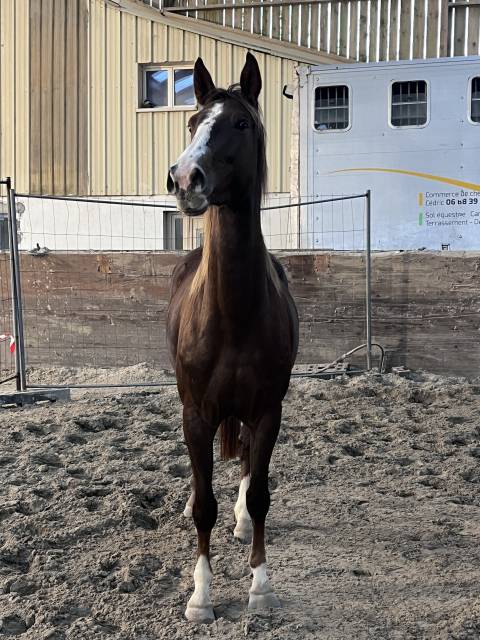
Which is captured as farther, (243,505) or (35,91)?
(35,91)

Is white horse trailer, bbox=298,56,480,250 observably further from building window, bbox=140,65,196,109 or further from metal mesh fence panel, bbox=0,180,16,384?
building window, bbox=140,65,196,109

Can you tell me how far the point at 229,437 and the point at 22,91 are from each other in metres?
13.8

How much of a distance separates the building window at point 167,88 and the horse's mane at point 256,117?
1262cm

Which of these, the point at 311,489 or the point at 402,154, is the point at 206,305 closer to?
the point at 311,489

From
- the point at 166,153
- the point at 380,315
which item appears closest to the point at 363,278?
the point at 380,315

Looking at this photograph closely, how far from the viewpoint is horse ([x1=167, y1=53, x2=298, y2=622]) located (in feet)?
11.3

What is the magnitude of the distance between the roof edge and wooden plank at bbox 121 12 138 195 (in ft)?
0.82

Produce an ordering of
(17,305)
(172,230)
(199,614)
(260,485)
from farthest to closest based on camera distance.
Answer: (172,230) < (17,305) < (260,485) < (199,614)

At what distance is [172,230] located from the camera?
15234 mm

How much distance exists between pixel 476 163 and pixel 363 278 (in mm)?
3026

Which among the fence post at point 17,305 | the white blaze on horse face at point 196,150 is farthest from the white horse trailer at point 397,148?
the white blaze on horse face at point 196,150

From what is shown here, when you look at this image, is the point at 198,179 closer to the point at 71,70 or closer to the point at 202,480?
the point at 202,480

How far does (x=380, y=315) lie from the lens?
848 cm

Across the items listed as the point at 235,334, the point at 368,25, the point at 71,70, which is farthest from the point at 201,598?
the point at 71,70
